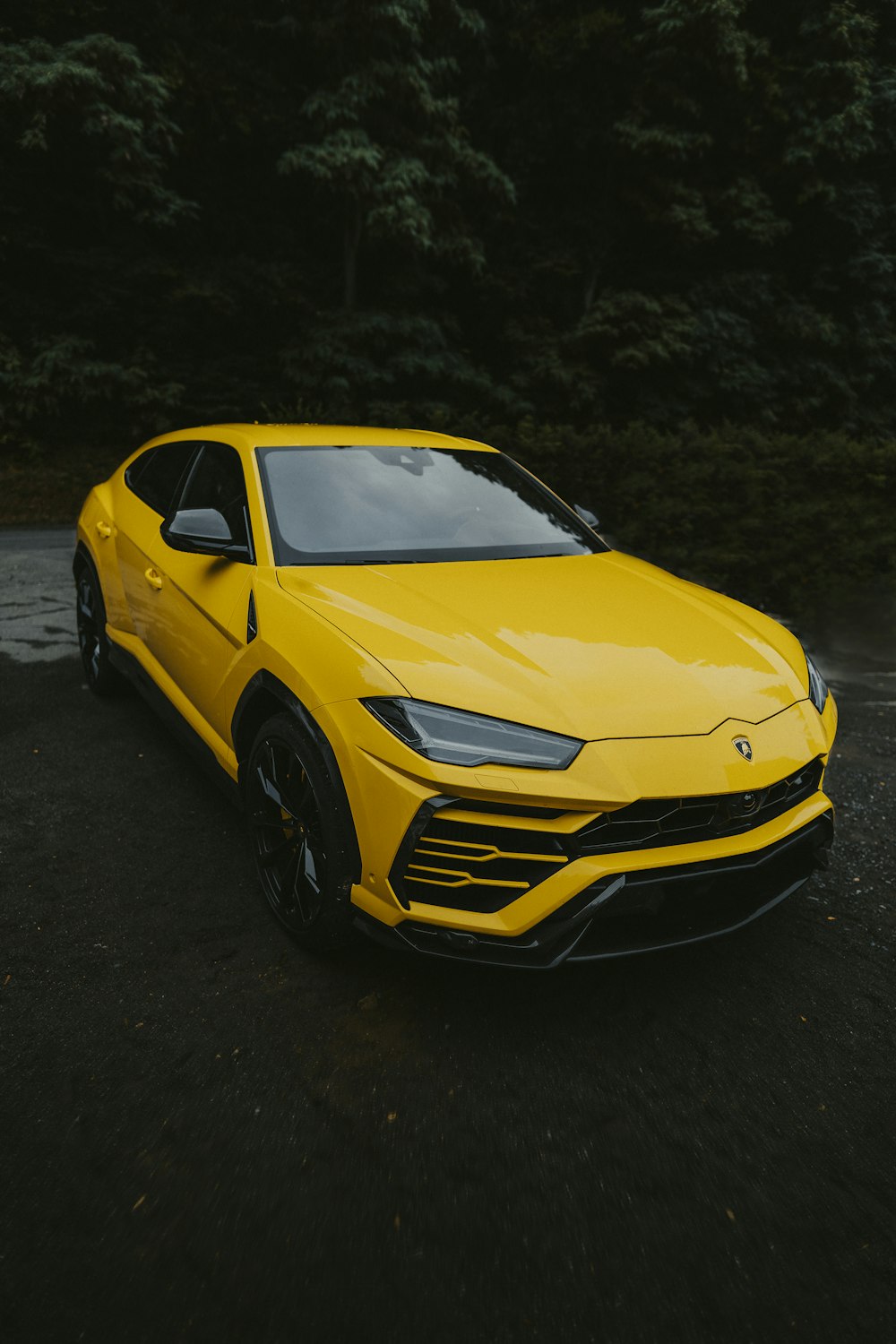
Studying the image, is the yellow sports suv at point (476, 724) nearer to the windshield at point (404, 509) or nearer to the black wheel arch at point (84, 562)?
the windshield at point (404, 509)

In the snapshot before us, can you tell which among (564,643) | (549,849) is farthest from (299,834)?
(564,643)

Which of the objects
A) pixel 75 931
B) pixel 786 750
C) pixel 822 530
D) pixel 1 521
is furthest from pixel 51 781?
pixel 1 521

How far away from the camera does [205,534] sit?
10.8ft

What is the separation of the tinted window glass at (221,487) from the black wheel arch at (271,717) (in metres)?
0.64

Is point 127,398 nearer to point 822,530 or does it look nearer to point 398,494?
point 822,530

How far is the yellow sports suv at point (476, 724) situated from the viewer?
2.31 meters

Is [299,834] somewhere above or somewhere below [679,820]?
→ below

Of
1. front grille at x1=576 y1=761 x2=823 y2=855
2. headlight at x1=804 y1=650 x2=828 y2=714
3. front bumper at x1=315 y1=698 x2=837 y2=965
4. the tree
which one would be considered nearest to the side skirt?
front bumper at x1=315 y1=698 x2=837 y2=965

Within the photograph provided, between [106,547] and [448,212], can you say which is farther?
[448,212]

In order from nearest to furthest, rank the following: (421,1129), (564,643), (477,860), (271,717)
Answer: (421,1129) → (477,860) → (564,643) → (271,717)

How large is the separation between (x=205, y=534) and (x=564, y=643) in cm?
140

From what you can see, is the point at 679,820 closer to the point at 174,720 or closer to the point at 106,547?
the point at 174,720

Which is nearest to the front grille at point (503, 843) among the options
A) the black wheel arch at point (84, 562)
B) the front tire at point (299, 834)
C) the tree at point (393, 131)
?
the front tire at point (299, 834)

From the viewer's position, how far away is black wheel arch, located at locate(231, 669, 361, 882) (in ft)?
8.24
